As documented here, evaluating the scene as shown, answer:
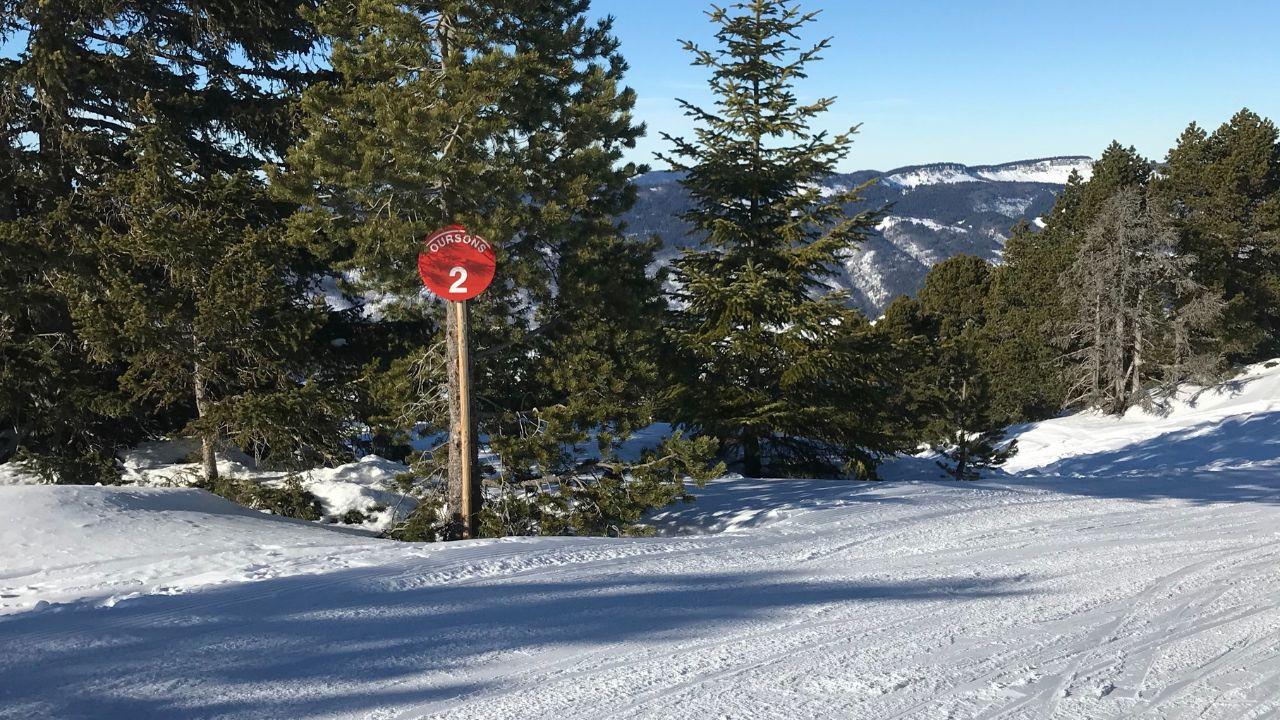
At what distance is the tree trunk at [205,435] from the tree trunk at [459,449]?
3.22 m

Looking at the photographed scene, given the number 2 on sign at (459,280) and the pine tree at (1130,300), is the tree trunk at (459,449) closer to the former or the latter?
the number 2 on sign at (459,280)

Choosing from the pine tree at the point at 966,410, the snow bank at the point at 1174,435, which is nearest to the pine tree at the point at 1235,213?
the snow bank at the point at 1174,435

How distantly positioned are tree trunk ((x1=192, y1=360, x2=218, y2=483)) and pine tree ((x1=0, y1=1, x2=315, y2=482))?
957 mm

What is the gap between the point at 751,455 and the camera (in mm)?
16062

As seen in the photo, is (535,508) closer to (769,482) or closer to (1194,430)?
(769,482)

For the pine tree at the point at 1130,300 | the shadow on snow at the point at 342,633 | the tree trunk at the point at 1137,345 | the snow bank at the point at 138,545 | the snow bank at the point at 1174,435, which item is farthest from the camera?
the tree trunk at the point at 1137,345

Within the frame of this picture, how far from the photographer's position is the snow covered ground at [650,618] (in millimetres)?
3979

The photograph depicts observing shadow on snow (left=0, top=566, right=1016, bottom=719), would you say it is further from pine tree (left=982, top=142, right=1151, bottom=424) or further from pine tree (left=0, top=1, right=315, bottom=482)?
pine tree (left=982, top=142, right=1151, bottom=424)

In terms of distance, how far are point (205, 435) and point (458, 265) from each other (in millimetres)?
4424

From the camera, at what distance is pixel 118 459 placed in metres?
12.9

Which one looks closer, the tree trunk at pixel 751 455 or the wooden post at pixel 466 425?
the wooden post at pixel 466 425

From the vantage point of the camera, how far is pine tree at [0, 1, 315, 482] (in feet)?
37.4

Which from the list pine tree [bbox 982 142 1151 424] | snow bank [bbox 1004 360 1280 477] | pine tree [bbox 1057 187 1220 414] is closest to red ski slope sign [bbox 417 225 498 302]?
snow bank [bbox 1004 360 1280 477]

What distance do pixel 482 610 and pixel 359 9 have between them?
260 inches
